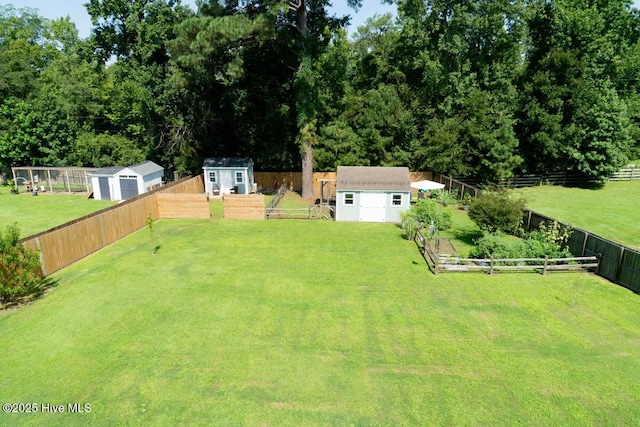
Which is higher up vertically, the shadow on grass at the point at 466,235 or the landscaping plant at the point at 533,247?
the landscaping plant at the point at 533,247

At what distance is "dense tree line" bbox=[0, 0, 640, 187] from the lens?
3262cm

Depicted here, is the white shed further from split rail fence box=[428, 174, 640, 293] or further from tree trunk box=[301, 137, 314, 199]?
split rail fence box=[428, 174, 640, 293]

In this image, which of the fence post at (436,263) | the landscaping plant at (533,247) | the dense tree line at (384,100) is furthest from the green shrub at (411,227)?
the dense tree line at (384,100)

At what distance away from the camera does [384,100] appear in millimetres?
34531

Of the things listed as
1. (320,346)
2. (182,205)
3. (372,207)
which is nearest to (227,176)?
(182,205)

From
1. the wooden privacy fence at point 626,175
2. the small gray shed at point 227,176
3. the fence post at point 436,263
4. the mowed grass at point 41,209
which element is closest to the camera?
the fence post at point 436,263

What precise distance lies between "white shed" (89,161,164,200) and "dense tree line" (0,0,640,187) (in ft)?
18.6

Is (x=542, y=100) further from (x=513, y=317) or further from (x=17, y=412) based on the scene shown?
(x=17, y=412)

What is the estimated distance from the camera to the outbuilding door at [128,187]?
2953 centimetres

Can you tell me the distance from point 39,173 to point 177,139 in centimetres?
1186

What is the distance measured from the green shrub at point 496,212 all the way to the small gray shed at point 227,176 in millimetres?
18521

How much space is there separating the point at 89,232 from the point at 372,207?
15.3 m

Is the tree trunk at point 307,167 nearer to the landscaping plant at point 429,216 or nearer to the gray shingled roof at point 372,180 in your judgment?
the gray shingled roof at point 372,180

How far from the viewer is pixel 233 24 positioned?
2316 cm
